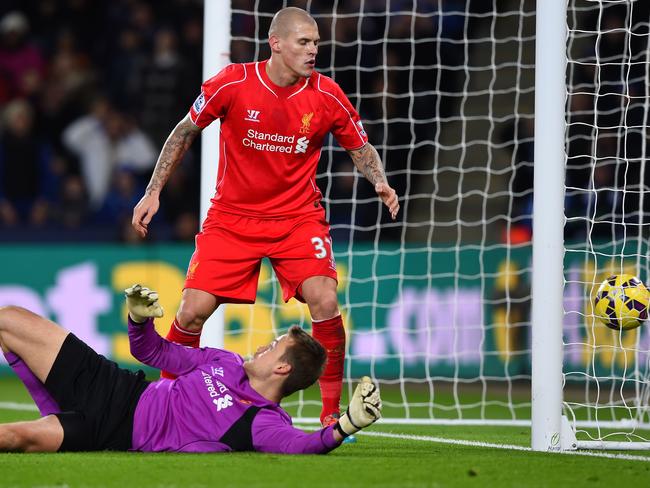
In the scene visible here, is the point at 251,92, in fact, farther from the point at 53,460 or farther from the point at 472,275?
the point at 472,275

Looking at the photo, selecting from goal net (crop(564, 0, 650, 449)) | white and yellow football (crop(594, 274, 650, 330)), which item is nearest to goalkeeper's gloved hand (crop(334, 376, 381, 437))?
white and yellow football (crop(594, 274, 650, 330))

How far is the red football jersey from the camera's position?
19.7 ft

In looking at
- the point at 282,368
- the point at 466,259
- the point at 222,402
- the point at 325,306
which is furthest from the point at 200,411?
the point at 466,259

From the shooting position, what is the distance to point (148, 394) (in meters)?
5.01

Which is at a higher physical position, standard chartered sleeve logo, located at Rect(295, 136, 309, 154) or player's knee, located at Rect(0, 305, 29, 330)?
standard chartered sleeve logo, located at Rect(295, 136, 309, 154)

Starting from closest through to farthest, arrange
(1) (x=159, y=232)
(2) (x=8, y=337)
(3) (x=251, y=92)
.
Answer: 1. (2) (x=8, y=337)
2. (3) (x=251, y=92)
3. (1) (x=159, y=232)

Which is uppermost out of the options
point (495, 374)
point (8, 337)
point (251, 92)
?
point (251, 92)

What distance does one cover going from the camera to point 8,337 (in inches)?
195

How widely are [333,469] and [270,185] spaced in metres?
1.91

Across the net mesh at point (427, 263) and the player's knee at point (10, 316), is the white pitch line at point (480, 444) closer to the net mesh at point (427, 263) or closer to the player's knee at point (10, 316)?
the net mesh at point (427, 263)

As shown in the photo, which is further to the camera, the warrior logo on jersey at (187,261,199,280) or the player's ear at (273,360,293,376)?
the warrior logo on jersey at (187,261,199,280)

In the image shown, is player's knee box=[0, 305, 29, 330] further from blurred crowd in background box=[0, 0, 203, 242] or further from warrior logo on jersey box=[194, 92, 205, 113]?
blurred crowd in background box=[0, 0, 203, 242]

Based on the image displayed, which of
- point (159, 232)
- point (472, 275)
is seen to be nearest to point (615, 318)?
point (472, 275)

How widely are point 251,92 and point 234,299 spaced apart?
1062mm
